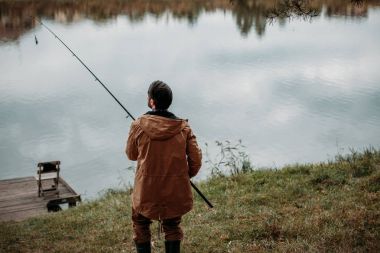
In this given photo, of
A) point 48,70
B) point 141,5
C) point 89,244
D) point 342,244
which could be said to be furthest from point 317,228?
point 141,5

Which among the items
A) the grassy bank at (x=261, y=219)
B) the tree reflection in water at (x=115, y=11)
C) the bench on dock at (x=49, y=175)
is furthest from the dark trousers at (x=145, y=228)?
the tree reflection in water at (x=115, y=11)

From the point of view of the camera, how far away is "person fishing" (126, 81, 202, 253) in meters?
4.02

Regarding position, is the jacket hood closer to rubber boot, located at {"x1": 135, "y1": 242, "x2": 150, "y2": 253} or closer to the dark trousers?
the dark trousers

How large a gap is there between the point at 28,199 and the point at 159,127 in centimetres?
1130

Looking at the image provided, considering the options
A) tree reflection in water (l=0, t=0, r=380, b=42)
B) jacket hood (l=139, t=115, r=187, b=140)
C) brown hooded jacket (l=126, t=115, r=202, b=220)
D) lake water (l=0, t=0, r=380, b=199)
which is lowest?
lake water (l=0, t=0, r=380, b=199)

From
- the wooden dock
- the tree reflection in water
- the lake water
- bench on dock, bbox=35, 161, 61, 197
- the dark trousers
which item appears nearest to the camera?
the dark trousers

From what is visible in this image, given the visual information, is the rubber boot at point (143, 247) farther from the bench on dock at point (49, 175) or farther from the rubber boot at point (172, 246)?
the bench on dock at point (49, 175)

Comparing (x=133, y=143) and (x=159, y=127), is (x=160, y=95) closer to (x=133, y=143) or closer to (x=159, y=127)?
(x=159, y=127)

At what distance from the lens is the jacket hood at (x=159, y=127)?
157 inches

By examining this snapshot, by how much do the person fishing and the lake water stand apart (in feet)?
25.5

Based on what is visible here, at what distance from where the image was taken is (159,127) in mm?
3994

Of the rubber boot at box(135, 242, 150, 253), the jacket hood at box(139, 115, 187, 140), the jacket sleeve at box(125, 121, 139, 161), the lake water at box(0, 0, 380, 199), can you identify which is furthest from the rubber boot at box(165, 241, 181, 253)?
the lake water at box(0, 0, 380, 199)

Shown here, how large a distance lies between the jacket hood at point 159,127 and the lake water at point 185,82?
25.8 ft

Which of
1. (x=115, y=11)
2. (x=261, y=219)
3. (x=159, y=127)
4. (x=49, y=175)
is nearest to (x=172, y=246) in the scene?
(x=159, y=127)
